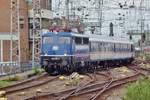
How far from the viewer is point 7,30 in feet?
194

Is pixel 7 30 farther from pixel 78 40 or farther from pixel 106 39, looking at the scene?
pixel 78 40

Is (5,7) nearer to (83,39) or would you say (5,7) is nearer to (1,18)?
(1,18)

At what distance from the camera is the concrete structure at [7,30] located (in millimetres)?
55625

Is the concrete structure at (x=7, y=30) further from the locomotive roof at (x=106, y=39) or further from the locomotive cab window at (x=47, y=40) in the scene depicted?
the locomotive cab window at (x=47, y=40)

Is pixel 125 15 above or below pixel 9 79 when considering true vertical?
above

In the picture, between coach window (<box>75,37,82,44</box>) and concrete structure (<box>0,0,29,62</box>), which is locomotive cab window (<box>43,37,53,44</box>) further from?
concrete structure (<box>0,0,29,62</box>)

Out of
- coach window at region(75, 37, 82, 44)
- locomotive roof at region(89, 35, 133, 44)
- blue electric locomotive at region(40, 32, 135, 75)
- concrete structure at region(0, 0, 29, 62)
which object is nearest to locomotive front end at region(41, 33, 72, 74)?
blue electric locomotive at region(40, 32, 135, 75)

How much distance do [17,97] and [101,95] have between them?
3.21m

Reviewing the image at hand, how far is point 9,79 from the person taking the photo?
97.5 feet

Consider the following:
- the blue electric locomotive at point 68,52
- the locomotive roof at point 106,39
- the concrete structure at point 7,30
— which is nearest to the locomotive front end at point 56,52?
the blue electric locomotive at point 68,52

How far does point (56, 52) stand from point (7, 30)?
2714 cm

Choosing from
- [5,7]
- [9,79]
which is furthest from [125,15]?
[9,79]

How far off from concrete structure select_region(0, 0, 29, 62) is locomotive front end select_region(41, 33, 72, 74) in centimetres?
2129

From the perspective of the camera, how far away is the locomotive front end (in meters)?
32.8
